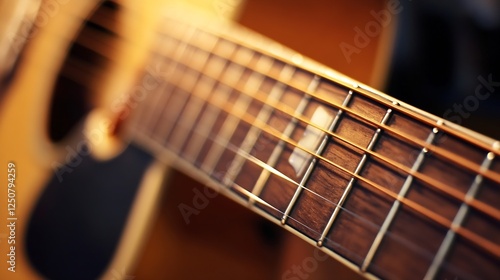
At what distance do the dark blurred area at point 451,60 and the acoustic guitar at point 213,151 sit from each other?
0.03 meters

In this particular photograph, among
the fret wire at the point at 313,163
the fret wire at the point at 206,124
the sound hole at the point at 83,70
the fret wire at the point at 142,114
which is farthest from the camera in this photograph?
the sound hole at the point at 83,70

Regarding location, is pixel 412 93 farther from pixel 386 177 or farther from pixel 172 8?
pixel 172 8

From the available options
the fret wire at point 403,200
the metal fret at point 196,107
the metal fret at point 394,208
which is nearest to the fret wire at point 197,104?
the metal fret at point 196,107

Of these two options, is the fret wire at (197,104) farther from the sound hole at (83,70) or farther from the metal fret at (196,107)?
the sound hole at (83,70)

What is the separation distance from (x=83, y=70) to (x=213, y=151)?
0.43 metres

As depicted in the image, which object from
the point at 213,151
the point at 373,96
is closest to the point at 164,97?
the point at 213,151

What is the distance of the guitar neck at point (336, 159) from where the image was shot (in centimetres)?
38

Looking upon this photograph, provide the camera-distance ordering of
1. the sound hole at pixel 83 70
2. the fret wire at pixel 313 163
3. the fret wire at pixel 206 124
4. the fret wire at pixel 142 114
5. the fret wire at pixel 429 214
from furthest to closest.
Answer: the sound hole at pixel 83 70, the fret wire at pixel 142 114, the fret wire at pixel 206 124, the fret wire at pixel 313 163, the fret wire at pixel 429 214

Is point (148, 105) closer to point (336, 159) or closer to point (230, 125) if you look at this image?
point (230, 125)

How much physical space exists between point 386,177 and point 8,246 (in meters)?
0.67

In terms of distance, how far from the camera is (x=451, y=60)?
57cm

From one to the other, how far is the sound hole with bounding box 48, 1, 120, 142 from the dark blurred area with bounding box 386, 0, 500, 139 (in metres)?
0.57

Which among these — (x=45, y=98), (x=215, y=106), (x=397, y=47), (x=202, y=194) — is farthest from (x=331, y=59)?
(x=45, y=98)

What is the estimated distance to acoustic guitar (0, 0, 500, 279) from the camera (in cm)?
39
